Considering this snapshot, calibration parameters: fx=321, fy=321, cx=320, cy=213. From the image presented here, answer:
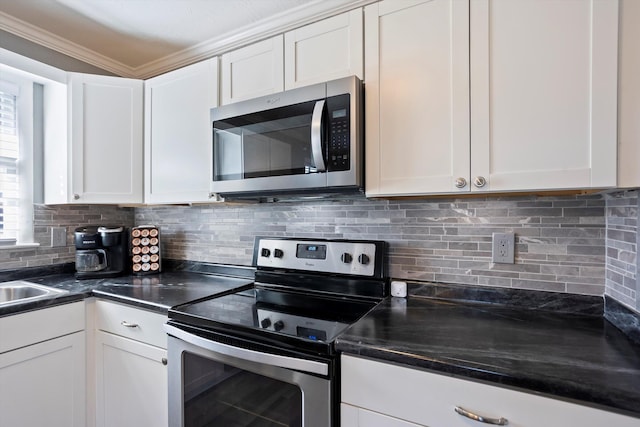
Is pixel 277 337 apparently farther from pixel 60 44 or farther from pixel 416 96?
pixel 60 44

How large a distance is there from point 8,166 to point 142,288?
1.12 metres

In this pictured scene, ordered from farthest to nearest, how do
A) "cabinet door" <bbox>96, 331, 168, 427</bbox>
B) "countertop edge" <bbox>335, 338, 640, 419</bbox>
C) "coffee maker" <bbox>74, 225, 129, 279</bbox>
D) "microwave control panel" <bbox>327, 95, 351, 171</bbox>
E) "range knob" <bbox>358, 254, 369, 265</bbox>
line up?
"coffee maker" <bbox>74, 225, 129, 279</bbox>, "range knob" <bbox>358, 254, 369, 265</bbox>, "cabinet door" <bbox>96, 331, 168, 427</bbox>, "microwave control panel" <bbox>327, 95, 351, 171</bbox>, "countertop edge" <bbox>335, 338, 640, 419</bbox>

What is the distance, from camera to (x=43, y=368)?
57.4 inches

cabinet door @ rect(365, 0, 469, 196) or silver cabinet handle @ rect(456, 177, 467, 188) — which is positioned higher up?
cabinet door @ rect(365, 0, 469, 196)

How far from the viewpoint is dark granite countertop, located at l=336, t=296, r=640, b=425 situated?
2.43ft

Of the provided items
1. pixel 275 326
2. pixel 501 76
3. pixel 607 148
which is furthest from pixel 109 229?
pixel 607 148

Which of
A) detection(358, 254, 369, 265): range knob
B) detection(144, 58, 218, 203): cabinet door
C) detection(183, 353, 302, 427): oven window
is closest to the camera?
detection(183, 353, 302, 427): oven window

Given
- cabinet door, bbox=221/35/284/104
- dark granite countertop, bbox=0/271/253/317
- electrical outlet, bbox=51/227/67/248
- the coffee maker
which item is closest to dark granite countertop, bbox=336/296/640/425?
dark granite countertop, bbox=0/271/253/317

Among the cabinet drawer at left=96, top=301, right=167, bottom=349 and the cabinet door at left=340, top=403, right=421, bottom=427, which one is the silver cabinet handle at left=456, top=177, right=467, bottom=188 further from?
the cabinet drawer at left=96, top=301, right=167, bottom=349

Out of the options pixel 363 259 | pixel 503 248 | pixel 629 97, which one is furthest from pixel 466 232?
pixel 629 97

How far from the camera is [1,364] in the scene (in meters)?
1.33

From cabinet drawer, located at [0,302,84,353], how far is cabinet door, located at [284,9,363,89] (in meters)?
1.49

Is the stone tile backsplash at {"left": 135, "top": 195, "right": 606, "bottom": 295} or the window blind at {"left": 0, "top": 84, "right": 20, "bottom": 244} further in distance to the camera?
the window blind at {"left": 0, "top": 84, "right": 20, "bottom": 244}

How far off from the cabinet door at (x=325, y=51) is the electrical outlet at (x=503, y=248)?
89 centimetres
